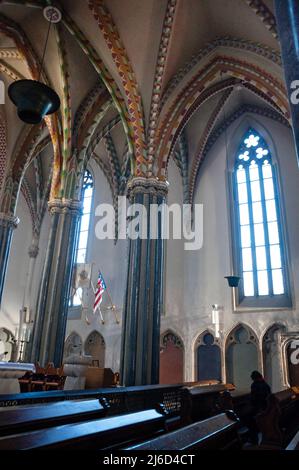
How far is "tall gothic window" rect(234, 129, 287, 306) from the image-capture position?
12945 mm

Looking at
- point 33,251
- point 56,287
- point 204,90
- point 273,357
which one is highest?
point 204,90

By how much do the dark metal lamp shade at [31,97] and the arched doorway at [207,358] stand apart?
982 cm

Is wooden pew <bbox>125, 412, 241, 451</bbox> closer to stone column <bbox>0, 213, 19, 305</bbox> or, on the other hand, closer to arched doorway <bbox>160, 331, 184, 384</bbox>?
stone column <bbox>0, 213, 19, 305</bbox>

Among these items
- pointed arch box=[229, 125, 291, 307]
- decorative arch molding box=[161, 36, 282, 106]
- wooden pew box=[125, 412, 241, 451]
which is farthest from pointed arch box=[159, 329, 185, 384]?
wooden pew box=[125, 412, 241, 451]

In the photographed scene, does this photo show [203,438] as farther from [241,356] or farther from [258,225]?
[258,225]

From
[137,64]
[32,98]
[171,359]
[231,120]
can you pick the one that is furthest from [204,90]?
[171,359]

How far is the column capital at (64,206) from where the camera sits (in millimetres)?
11555

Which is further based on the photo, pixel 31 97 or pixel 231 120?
pixel 231 120

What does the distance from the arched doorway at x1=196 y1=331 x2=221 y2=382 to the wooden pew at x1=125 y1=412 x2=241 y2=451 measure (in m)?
11.0

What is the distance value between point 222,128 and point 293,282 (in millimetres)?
7337

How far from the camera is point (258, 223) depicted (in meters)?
13.8

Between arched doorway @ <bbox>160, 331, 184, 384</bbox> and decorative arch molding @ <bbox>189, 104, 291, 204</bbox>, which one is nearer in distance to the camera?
arched doorway @ <bbox>160, 331, 184, 384</bbox>

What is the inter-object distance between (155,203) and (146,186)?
545 millimetres
